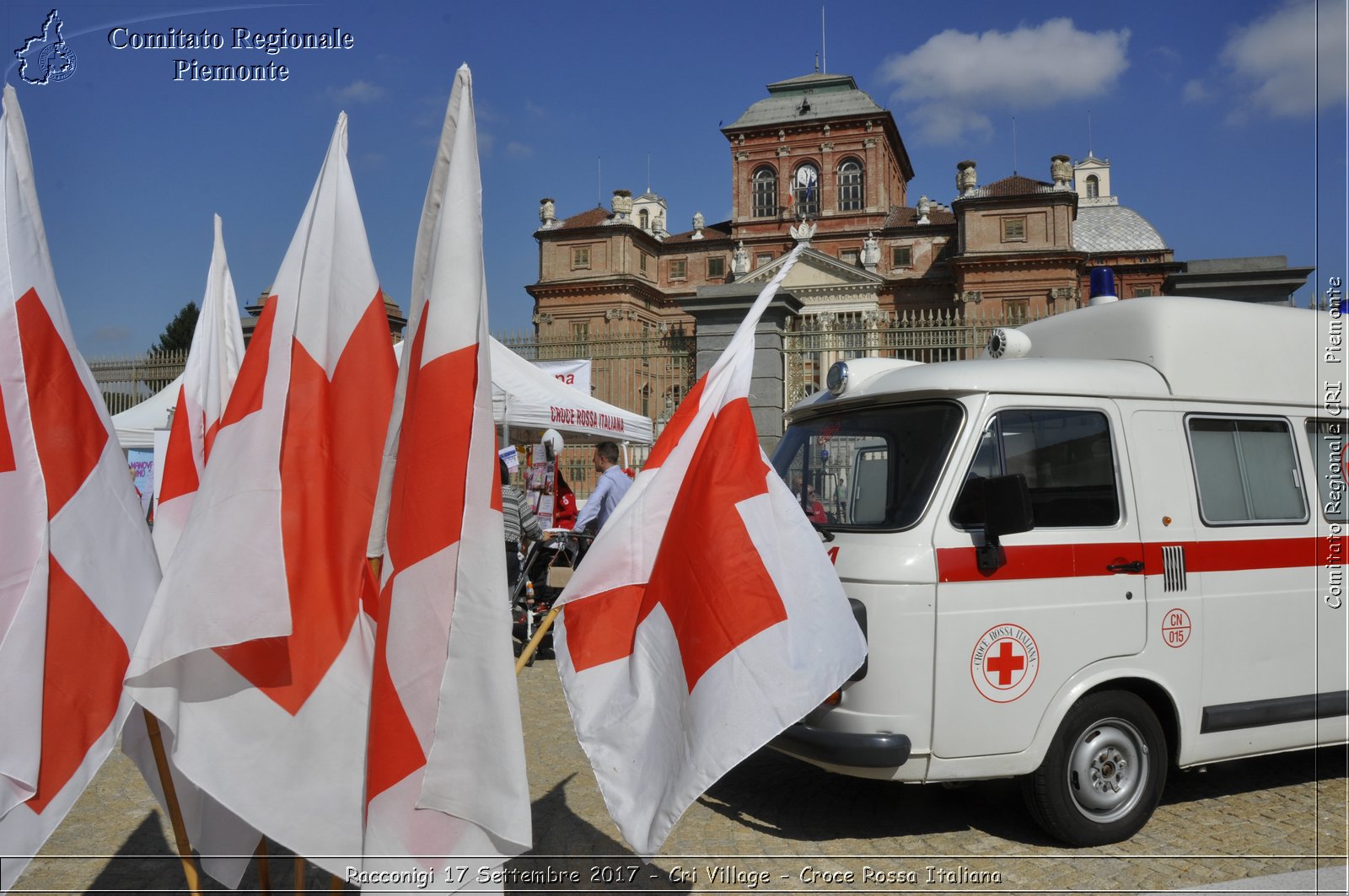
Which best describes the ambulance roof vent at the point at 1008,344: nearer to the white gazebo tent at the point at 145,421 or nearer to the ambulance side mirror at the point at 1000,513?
the ambulance side mirror at the point at 1000,513

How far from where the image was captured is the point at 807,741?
4.24 m

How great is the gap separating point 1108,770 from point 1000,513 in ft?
4.61

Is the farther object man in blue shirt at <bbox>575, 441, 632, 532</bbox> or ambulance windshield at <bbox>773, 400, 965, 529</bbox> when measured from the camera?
man in blue shirt at <bbox>575, 441, 632, 532</bbox>

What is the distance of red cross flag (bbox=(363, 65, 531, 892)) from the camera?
2.26 m

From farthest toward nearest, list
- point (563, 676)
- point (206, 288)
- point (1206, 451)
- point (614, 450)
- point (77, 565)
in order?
1. point (614, 450)
2. point (1206, 451)
3. point (206, 288)
4. point (563, 676)
5. point (77, 565)

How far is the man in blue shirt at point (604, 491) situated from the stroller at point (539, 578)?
174 millimetres

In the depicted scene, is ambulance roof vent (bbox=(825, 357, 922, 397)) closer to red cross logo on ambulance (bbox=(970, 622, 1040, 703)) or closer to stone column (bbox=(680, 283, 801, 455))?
red cross logo on ambulance (bbox=(970, 622, 1040, 703))

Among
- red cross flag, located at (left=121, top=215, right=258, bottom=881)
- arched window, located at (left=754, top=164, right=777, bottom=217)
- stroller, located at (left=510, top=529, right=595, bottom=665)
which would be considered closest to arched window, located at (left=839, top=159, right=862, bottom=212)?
arched window, located at (left=754, top=164, right=777, bottom=217)

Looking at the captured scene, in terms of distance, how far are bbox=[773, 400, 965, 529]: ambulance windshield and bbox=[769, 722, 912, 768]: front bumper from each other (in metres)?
0.93

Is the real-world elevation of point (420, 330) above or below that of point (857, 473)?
above

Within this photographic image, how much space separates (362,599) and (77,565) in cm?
72

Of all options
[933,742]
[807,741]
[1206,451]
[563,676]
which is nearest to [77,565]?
[563,676]

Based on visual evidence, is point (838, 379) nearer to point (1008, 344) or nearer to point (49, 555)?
point (1008, 344)

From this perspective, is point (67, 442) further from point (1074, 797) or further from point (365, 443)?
point (1074, 797)
